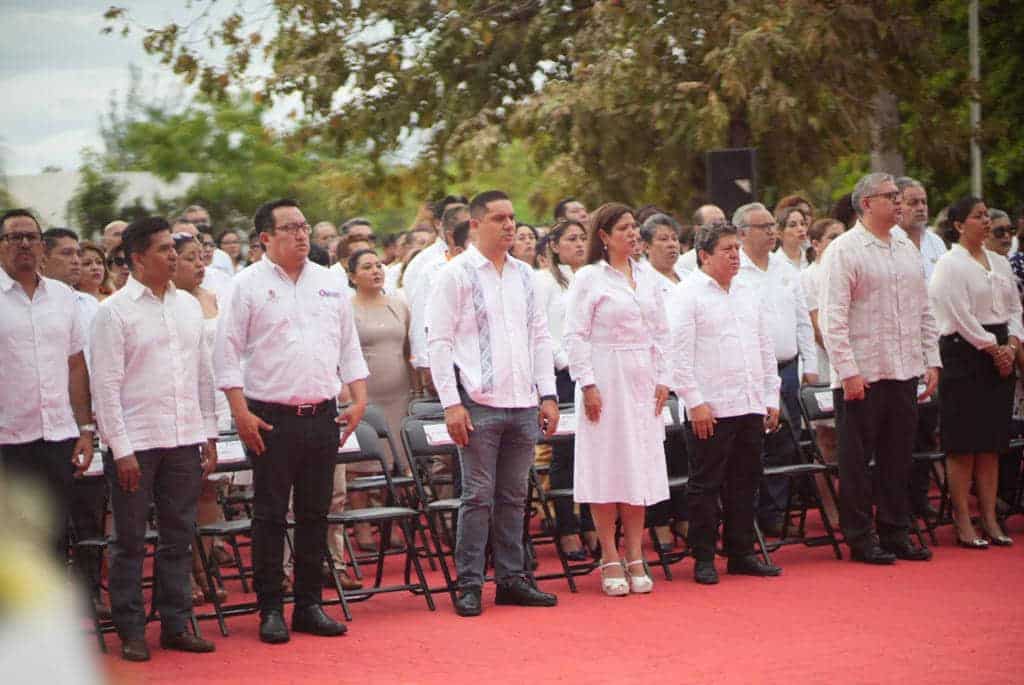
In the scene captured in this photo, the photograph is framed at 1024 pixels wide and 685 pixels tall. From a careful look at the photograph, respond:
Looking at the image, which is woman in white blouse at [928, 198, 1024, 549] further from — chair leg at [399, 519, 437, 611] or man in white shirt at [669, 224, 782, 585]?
chair leg at [399, 519, 437, 611]

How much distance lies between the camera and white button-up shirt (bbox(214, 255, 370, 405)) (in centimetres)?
689

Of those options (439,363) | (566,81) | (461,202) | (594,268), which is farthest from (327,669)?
(566,81)

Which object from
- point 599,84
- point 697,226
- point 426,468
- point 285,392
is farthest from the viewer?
point 599,84

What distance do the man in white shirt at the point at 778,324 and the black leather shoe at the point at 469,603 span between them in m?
2.87

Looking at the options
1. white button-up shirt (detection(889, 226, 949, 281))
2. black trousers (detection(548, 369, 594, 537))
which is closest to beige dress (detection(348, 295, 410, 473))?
black trousers (detection(548, 369, 594, 537))

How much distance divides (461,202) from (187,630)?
5368mm

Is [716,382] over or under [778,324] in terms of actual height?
under

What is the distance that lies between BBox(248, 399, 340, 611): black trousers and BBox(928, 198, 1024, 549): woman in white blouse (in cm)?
455

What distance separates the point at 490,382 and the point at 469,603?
117cm

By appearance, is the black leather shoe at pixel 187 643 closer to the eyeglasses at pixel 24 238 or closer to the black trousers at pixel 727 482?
the eyeglasses at pixel 24 238

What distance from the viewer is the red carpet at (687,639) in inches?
239

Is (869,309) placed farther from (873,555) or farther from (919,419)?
(919,419)

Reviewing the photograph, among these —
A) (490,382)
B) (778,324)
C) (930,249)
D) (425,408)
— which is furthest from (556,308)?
(930,249)

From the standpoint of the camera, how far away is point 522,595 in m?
7.86
